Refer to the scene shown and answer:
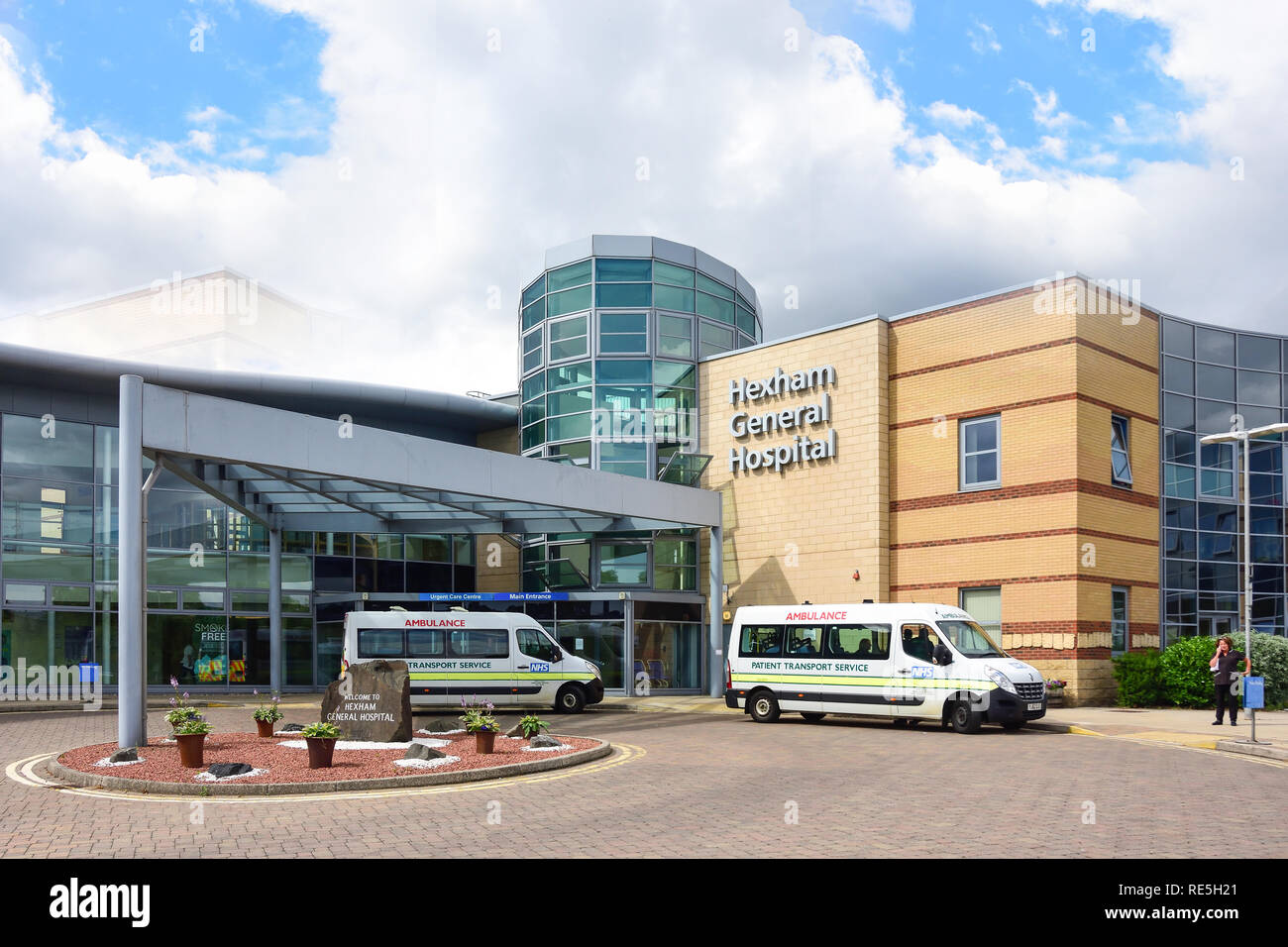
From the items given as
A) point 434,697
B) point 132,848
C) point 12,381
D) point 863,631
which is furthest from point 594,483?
point 132,848

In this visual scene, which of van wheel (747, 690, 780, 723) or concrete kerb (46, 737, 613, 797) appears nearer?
concrete kerb (46, 737, 613, 797)

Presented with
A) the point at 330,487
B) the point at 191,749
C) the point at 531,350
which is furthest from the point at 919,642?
the point at 531,350

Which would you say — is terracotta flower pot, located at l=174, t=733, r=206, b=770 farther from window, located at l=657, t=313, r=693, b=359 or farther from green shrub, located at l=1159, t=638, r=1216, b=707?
window, located at l=657, t=313, r=693, b=359

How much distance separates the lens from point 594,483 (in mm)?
26266

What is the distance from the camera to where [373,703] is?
15727 mm

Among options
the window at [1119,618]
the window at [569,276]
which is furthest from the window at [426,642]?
the window at [1119,618]

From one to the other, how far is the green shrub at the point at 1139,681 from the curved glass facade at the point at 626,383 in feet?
38.2

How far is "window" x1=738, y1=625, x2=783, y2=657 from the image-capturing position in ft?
72.4

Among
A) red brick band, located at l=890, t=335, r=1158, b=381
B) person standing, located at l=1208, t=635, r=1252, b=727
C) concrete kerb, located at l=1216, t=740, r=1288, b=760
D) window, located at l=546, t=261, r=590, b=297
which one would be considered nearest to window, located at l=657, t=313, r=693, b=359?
window, located at l=546, t=261, r=590, b=297

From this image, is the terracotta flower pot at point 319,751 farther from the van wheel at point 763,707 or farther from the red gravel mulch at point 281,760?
the van wheel at point 763,707

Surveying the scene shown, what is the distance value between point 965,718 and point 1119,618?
9328 millimetres

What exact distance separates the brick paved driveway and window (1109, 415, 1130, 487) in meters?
12.2

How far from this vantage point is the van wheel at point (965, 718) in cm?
1894

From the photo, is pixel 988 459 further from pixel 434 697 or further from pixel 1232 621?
pixel 434 697
